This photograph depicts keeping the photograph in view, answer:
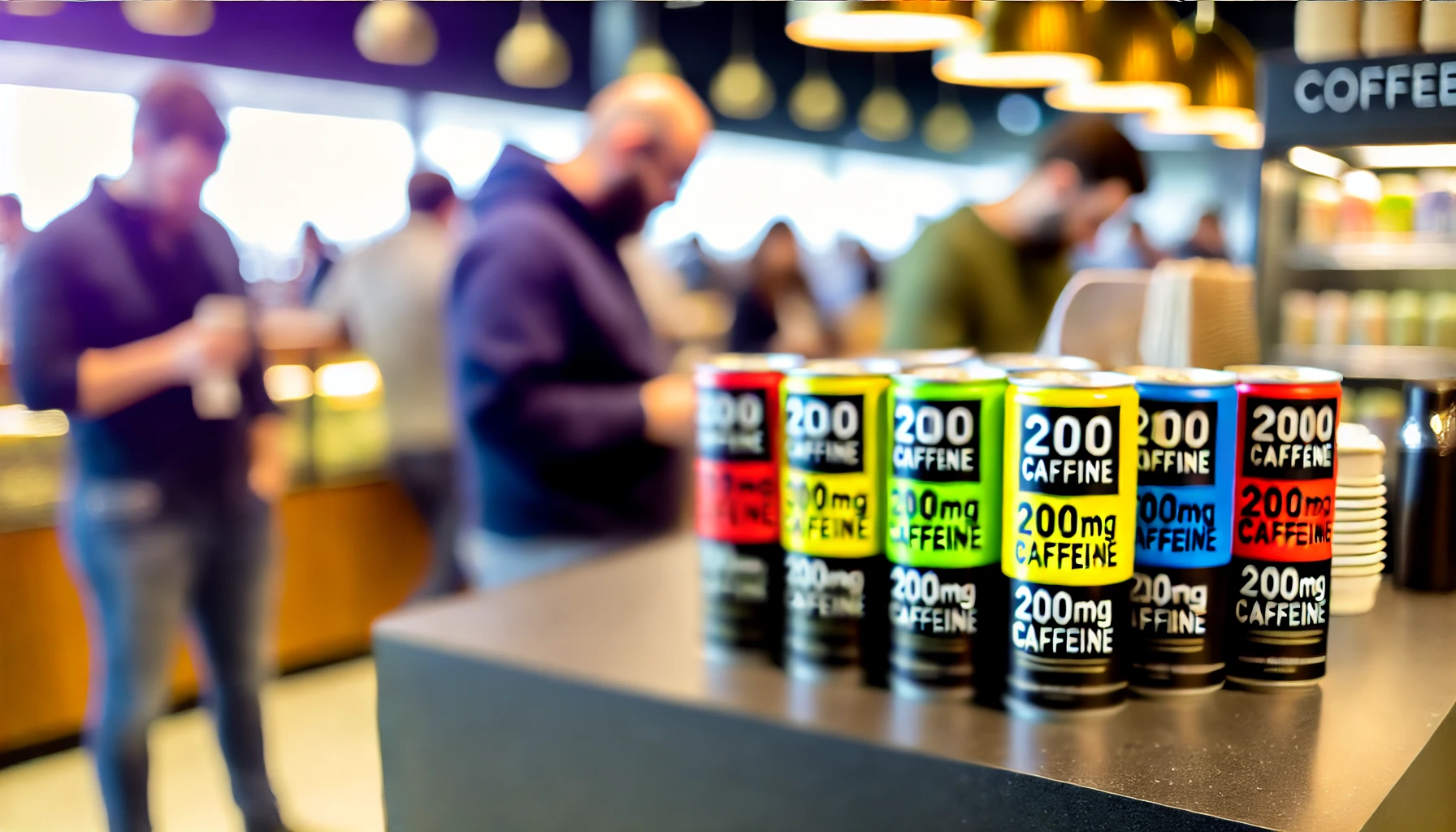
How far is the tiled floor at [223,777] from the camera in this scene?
307cm

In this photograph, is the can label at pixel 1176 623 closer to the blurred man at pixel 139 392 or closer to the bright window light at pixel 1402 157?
the blurred man at pixel 139 392

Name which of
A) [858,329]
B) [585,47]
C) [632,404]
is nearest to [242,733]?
[632,404]

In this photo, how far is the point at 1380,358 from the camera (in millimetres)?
4195

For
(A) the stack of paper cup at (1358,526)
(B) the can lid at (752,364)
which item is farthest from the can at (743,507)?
(A) the stack of paper cup at (1358,526)

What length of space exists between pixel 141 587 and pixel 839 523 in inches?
84.6

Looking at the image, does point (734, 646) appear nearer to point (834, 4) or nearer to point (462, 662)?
point (462, 662)

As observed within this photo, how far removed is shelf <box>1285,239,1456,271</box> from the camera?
13.5 ft

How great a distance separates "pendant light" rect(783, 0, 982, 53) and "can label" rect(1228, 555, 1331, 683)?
1.15 metres

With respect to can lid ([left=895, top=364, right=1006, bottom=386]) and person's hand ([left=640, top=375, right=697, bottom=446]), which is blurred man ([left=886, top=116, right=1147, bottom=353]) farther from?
can lid ([left=895, top=364, right=1006, bottom=386])

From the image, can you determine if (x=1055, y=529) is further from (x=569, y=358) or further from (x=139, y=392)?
(x=139, y=392)

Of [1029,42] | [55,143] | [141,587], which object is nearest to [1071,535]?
[1029,42]

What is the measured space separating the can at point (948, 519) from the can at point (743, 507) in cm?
14

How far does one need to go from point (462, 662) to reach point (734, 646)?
26cm

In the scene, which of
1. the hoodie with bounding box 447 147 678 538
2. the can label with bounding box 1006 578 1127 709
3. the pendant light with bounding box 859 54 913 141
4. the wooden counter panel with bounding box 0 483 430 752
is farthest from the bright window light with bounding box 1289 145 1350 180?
the pendant light with bounding box 859 54 913 141
